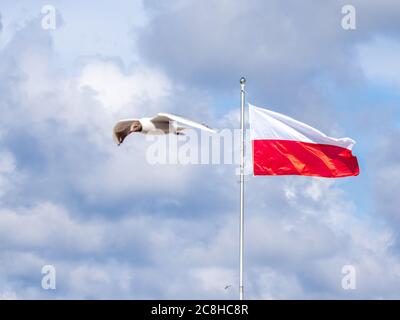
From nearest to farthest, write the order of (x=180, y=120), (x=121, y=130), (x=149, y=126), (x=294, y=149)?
(x=180, y=120) < (x=149, y=126) < (x=121, y=130) < (x=294, y=149)

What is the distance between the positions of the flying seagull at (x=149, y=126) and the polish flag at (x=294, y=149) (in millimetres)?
8721

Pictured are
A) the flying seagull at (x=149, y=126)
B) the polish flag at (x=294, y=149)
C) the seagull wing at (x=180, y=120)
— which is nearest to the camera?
the seagull wing at (x=180, y=120)

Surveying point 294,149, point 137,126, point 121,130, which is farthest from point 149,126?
point 294,149

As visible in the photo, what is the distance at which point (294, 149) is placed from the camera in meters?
69.9

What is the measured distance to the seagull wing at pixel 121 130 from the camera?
62.1m

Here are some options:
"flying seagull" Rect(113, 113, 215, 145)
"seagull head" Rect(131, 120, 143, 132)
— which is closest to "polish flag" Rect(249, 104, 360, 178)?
"flying seagull" Rect(113, 113, 215, 145)

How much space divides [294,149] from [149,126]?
12.3 meters

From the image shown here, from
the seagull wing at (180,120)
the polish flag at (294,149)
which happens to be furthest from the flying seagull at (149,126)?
the polish flag at (294,149)

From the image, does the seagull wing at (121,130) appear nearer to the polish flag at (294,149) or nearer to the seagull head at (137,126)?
the seagull head at (137,126)

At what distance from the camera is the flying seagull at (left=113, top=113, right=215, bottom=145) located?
61.1 metres

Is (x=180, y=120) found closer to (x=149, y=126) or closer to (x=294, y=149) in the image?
(x=149, y=126)

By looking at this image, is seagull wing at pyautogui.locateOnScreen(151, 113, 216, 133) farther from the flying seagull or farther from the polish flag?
the polish flag
